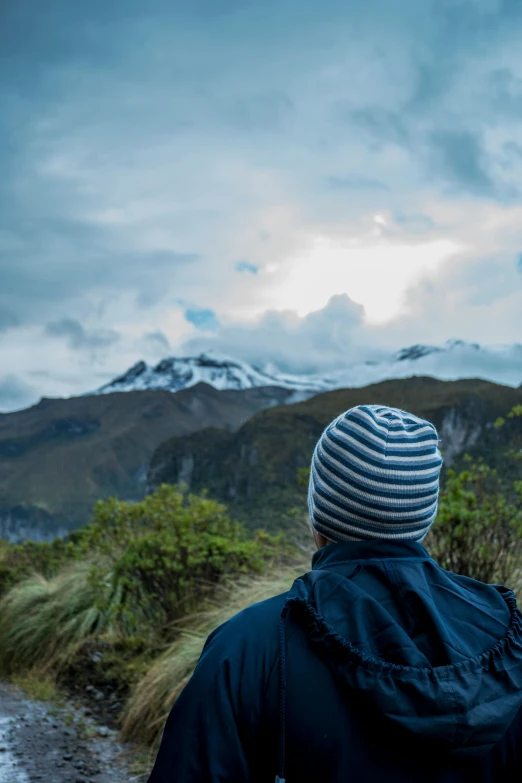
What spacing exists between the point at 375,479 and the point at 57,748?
4.71 meters

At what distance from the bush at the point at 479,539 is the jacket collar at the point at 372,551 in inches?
174

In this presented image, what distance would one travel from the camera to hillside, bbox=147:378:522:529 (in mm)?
106688

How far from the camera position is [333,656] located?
52.4 inches

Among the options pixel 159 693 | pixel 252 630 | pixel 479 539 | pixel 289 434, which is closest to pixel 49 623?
pixel 159 693

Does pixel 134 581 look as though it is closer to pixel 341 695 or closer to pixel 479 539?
pixel 479 539

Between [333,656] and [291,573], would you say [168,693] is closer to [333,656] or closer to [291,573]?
[291,573]

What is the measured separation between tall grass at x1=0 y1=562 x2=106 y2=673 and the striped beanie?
254 inches

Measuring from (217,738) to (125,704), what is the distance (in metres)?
5.21

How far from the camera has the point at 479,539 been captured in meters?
5.93

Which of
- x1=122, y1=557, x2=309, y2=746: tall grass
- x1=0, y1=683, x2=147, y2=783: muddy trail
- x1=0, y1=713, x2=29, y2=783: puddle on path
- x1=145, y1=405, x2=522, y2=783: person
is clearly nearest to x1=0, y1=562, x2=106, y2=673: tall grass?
x1=0, y1=683, x2=147, y2=783: muddy trail

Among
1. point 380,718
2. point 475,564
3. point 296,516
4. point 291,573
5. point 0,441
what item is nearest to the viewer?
point 380,718

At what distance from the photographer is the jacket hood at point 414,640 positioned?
1302 mm

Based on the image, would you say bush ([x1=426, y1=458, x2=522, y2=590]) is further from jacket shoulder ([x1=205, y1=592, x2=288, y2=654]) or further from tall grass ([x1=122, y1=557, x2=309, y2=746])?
jacket shoulder ([x1=205, y1=592, x2=288, y2=654])

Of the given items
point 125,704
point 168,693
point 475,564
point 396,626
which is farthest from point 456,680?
point 125,704
